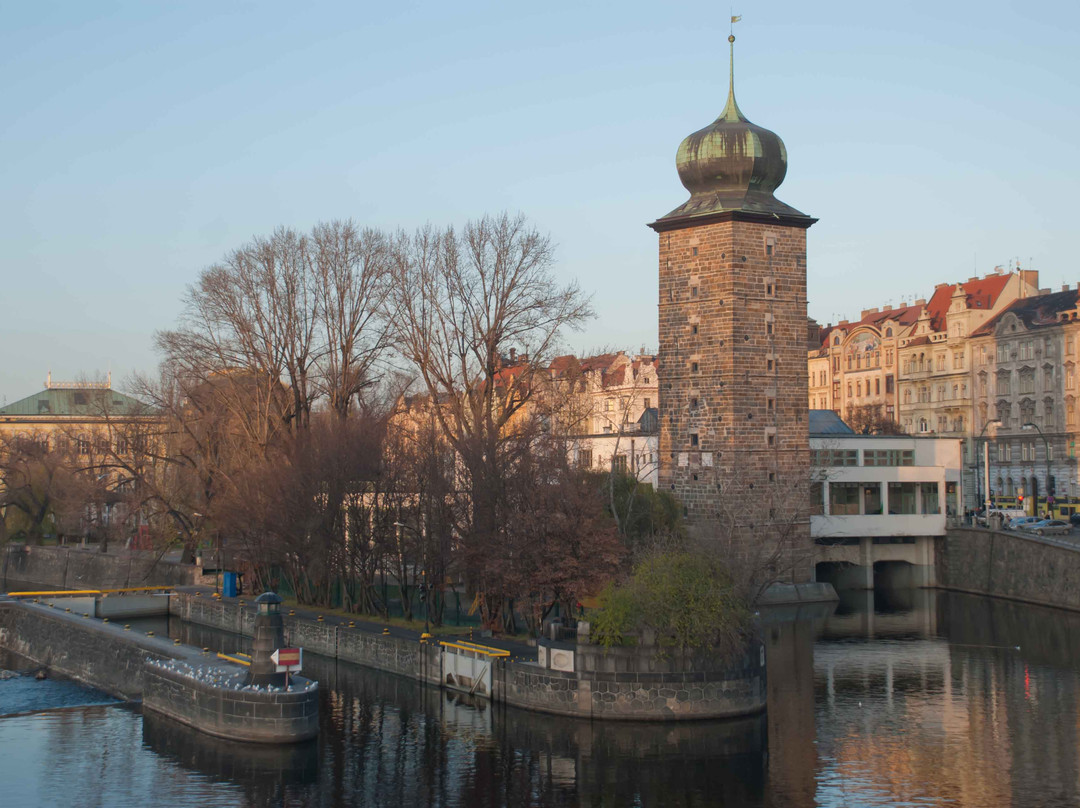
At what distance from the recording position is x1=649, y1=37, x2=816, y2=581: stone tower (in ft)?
208

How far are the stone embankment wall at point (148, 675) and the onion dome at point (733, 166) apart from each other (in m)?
33.7

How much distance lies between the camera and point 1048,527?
70.1m

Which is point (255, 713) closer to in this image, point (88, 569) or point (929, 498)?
point (929, 498)

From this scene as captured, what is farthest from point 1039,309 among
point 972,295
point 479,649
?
point 479,649

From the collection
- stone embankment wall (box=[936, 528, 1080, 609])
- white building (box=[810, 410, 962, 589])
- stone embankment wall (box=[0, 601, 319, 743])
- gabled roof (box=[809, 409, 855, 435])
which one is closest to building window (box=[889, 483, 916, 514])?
white building (box=[810, 410, 962, 589])

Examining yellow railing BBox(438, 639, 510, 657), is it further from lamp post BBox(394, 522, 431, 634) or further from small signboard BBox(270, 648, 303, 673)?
small signboard BBox(270, 648, 303, 673)

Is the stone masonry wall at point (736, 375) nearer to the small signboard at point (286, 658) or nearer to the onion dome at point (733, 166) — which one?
the onion dome at point (733, 166)

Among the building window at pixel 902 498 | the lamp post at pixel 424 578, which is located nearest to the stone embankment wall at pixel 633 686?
the lamp post at pixel 424 578

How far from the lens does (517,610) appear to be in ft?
147

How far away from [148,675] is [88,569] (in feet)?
139

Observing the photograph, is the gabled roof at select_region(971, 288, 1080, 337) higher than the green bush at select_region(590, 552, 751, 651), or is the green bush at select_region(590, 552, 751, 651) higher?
the gabled roof at select_region(971, 288, 1080, 337)

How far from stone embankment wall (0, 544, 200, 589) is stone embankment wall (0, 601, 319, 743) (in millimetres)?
14949

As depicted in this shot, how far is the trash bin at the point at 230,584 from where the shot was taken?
63781mm

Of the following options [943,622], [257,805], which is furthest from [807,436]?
[257,805]
